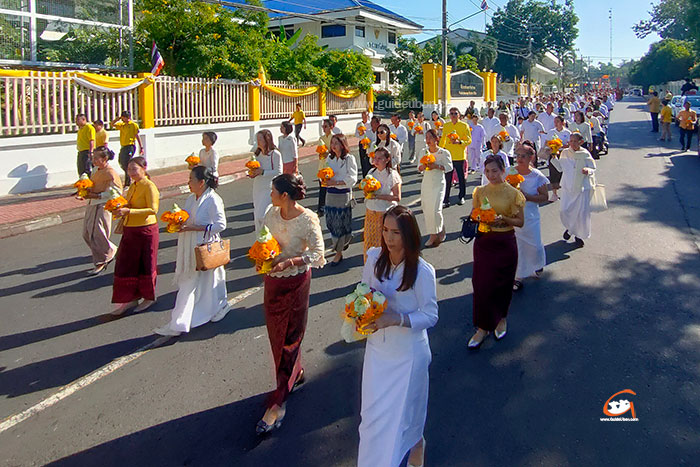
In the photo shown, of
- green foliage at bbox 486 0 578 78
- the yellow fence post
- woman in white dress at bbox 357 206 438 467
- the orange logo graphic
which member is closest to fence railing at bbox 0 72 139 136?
the yellow fence post

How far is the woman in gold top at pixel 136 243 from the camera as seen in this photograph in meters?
6.06

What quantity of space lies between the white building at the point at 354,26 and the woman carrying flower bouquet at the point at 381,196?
109ft

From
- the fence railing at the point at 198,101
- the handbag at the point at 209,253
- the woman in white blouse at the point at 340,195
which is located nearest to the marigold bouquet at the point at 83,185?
the handbag at the point at 209,253

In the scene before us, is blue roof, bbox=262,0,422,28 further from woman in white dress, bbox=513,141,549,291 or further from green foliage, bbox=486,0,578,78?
woman in white dress, bbox=513,141,549,291

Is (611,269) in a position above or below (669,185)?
below

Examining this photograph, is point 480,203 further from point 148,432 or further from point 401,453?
point 148,432

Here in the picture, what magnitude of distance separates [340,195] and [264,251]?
160 inches

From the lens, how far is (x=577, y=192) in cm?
882

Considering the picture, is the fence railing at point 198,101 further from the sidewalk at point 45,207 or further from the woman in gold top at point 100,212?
the woman in gold top at point 100,212

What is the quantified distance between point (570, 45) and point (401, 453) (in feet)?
240

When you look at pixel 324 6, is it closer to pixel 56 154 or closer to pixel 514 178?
pixel 56 154

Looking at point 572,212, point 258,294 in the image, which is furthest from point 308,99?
point 258,294

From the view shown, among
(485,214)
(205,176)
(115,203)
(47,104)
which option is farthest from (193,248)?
(47,104)

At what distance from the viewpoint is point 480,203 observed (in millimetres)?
5430
